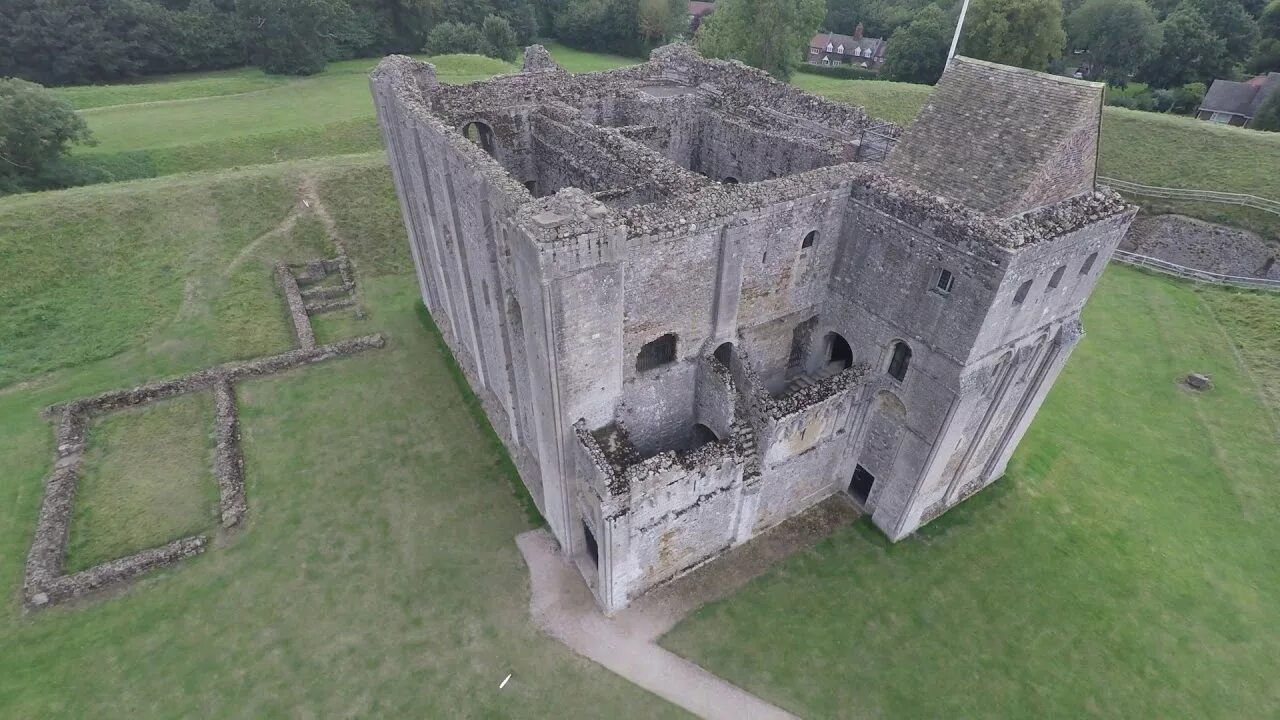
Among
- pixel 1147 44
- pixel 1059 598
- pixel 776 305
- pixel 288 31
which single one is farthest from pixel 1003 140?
pixel 288 31

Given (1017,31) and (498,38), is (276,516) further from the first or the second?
(498,38)

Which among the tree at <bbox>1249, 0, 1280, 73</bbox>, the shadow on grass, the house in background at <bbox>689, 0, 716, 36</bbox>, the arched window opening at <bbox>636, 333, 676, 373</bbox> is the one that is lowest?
the shadow on grass

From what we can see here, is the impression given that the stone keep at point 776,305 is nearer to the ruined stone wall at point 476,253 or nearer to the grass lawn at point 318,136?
the ruined stone wall at point 476,253

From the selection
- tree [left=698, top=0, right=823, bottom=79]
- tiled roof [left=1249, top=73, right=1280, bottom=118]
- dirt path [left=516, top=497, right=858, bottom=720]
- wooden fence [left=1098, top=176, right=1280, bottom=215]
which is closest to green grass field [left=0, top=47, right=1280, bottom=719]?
dirt path [left=516, top=497, right=858, bottom=720]

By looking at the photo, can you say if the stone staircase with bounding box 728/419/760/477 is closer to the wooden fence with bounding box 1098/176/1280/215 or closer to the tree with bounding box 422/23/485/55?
the wooden fence with bounding box 1098/176/1280/215

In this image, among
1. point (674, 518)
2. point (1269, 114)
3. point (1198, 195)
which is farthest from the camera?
point (1269, 114)

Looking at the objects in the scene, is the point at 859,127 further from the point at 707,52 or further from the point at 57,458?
the point at 707,52

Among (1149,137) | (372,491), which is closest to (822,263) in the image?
(372,491)
